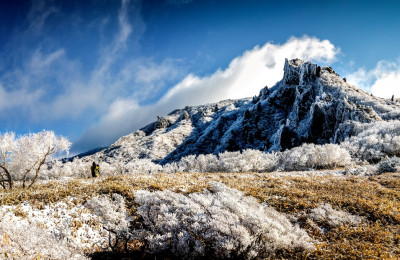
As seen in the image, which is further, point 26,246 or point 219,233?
point 219,233

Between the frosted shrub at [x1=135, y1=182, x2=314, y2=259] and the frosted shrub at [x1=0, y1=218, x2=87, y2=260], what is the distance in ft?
10.0

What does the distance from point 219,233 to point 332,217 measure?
7.34m

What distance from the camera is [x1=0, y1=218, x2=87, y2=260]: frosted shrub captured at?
20.1 ft

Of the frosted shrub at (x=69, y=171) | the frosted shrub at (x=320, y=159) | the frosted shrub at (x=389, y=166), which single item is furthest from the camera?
the frosted shrub at (x=69, y=171)

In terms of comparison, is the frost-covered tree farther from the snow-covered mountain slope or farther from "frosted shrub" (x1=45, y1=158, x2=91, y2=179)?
the snow-covered mountain slope

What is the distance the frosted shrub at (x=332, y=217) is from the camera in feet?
36.0

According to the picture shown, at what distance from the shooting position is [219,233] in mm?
7965

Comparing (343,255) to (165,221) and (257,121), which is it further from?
(257,121)

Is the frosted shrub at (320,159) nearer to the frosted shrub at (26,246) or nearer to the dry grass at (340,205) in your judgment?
the dry grass at (340,205)

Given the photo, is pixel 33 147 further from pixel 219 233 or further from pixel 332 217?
pixel 332 217

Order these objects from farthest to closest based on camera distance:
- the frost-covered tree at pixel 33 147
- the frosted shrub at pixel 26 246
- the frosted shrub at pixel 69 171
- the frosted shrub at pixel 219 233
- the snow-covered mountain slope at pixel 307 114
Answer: the snow-covered mountain slope at pixel 307 114 < the frosted shrub at pixel 69 171 < the frost-covered tree at pixel 33 147 < the frosted shrub at pixel 219 233 < the frosted shrub at pixel 26 246

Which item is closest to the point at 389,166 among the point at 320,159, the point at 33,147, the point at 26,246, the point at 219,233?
the point at 320,159

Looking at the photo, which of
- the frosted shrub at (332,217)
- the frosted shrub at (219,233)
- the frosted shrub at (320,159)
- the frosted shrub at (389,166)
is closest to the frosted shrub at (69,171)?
the frosted shrub at (320,159)

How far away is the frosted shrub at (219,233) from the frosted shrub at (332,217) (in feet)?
11.7
